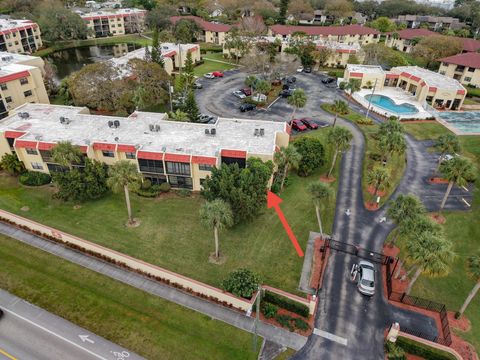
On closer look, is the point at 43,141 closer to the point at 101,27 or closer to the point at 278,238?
the point at 278,238

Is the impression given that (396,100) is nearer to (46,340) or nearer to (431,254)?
(431,254)

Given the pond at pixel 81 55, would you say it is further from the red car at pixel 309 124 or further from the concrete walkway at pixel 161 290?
the red car at pixel 309 124

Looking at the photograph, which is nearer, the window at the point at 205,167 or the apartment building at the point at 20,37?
the window at the point at 205,167

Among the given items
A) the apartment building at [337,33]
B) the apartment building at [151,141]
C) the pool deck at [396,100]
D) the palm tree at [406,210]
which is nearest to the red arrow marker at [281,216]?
the apartment building at [151,141]

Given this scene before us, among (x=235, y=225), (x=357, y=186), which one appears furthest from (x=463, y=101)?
(x=235, y=225)

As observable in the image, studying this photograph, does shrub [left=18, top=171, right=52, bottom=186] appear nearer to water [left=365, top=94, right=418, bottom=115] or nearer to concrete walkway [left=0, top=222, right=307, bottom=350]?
concrete walkway [left=0, top=222, right=307, bottom=350]

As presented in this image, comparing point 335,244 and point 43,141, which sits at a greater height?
point 43,141
